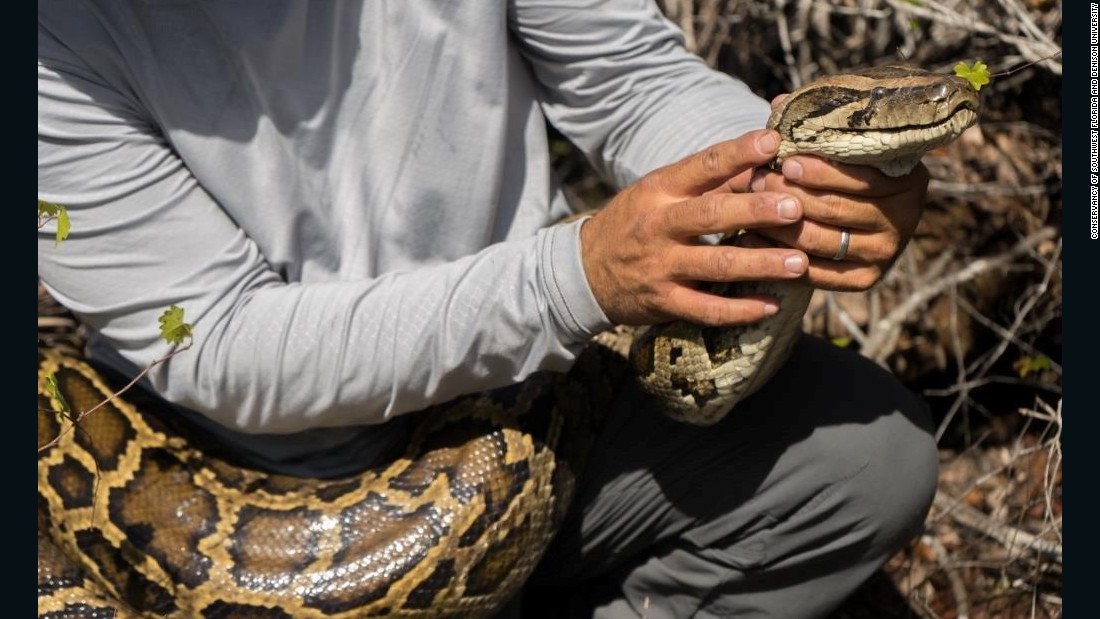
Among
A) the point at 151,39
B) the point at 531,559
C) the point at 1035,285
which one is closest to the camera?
the point at 151,39

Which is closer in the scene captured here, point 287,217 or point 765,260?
point 765,260

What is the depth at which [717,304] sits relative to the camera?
2174 mm

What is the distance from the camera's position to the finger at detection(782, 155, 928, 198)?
6.86 ft

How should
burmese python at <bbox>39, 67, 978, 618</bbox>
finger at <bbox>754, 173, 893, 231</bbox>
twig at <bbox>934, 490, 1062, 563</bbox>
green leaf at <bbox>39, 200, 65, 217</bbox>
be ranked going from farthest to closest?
twig at <bbox>934, 490, 1062, 563</bbox> → burmese python at <bbox>39, 67, 978, 618</bbox> → green leaf at <bbox>39, 200, 65, 217</bbox> → finger at <bbox>754, 173, 893, 231</bbox>

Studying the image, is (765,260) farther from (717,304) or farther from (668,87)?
(668,87)

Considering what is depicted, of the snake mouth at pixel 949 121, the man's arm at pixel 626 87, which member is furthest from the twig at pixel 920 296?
the snake mouth at pixel 949 121

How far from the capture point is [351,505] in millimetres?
2652

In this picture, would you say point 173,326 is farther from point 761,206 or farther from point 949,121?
point 949,121

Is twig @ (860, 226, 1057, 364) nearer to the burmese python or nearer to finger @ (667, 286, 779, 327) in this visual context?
the burmese python

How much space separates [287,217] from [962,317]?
2346 millimetres

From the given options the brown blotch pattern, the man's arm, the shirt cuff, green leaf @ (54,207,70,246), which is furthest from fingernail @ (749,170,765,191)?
the brown blotch pattern

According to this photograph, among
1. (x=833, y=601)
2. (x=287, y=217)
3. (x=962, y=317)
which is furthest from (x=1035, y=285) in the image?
(x=287, y=217)

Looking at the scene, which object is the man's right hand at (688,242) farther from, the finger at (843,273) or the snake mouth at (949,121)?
the snake mouth at (949,121)

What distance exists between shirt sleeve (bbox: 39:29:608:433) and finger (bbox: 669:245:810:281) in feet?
0.72
